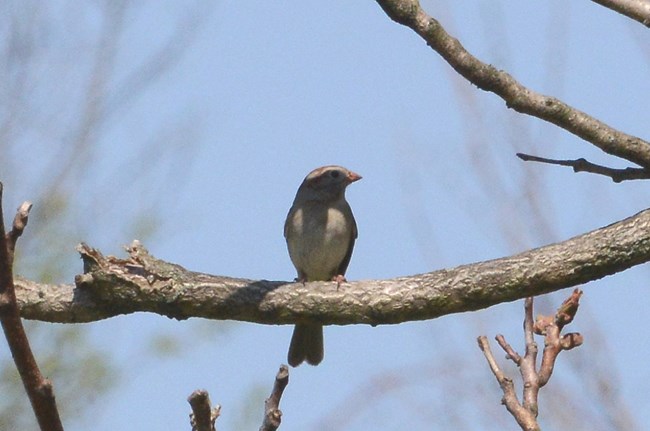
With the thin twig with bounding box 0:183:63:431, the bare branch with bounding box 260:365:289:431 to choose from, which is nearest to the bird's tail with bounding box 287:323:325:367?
the bare branch with bounding box 260:365:289:431

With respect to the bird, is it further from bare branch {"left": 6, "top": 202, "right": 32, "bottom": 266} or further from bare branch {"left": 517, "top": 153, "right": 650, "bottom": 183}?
bare branch {"left": 6, "top": 202, "right": 32, "bottom": 266}

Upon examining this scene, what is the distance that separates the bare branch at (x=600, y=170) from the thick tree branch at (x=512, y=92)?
0.04 metres

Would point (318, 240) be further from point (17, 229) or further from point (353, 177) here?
point (17, 229)

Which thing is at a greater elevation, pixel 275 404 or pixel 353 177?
pixel 353 177

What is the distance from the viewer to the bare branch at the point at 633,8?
3494 millimetres

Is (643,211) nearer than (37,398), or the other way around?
(37,398)

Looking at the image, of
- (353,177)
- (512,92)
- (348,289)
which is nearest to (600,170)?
(512,92)

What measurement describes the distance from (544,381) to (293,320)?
1170mm

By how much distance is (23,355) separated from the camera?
167 centimetres

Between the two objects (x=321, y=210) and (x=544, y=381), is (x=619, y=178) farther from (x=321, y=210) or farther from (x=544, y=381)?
(x=321, y=210)

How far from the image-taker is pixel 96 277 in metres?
3.38

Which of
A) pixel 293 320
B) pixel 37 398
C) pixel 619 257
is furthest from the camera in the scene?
pixel 293 320

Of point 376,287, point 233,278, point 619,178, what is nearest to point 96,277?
point 233,278

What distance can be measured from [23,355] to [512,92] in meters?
2.06
